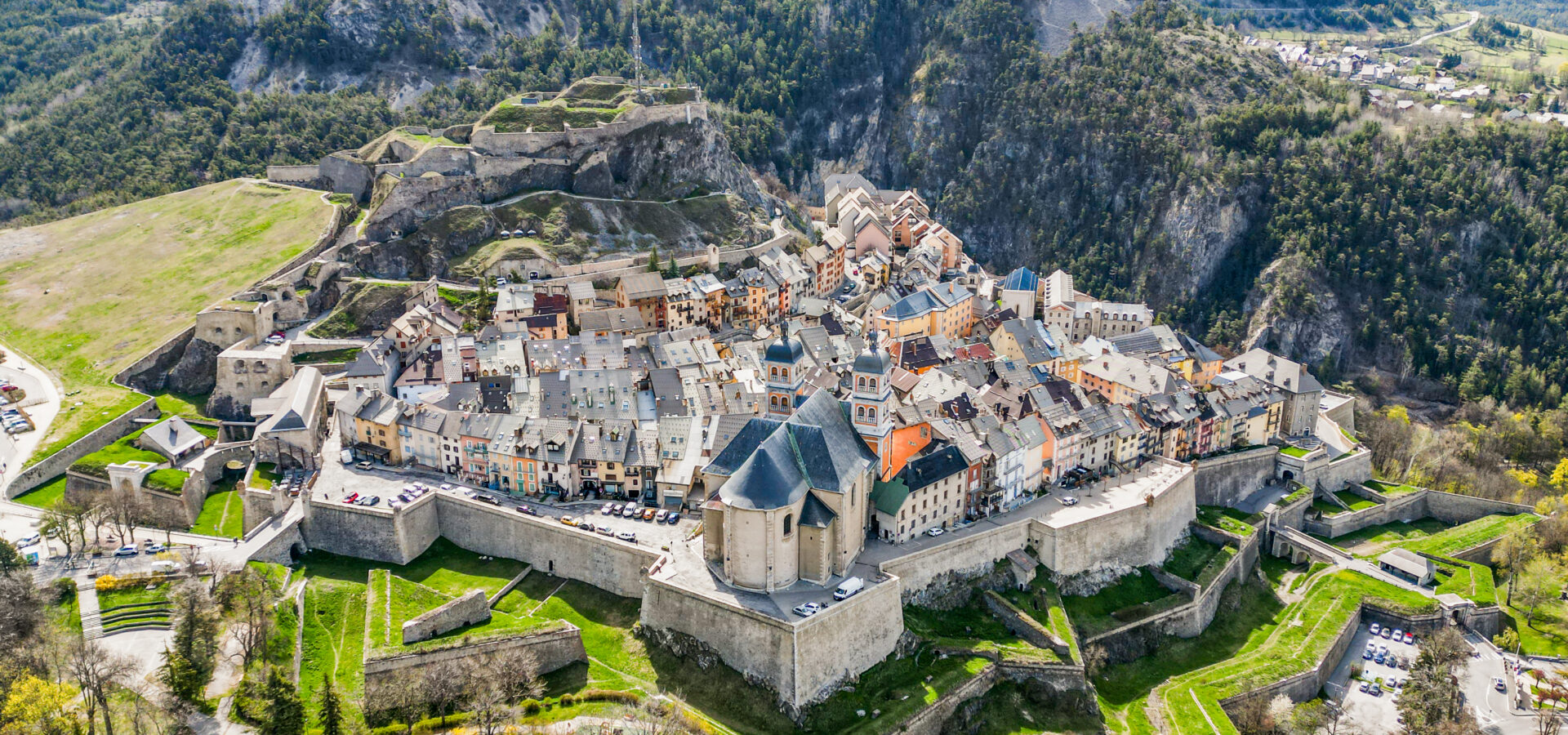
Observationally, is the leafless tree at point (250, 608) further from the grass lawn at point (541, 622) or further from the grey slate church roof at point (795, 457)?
the grey slate church roof at point (795, 457)

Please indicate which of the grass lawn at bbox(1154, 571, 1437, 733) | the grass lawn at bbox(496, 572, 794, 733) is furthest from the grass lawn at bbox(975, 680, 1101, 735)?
the grass lawn at bbox(496, 572, 794, 733)

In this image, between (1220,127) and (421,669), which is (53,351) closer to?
(421,669)

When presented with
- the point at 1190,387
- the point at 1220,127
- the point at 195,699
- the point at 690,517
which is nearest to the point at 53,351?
the point at 195,699

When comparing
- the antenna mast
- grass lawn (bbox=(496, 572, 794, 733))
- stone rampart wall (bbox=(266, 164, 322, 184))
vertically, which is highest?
the antenna mast

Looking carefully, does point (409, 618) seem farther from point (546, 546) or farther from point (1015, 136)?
point (1015, 136)

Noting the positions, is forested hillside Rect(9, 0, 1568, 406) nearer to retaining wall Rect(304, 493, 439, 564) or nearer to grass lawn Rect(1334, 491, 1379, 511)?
grass lawn Rect(1334, 491, 1379, 511)

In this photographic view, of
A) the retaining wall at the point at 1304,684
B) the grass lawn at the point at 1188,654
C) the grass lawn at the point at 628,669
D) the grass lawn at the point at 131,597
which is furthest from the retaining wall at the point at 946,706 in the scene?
the grass lawn at the point at 131,597

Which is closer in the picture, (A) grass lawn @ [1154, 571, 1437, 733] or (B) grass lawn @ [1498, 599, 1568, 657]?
(A) grass lawn @ [1154, 571, 1437, 733]
